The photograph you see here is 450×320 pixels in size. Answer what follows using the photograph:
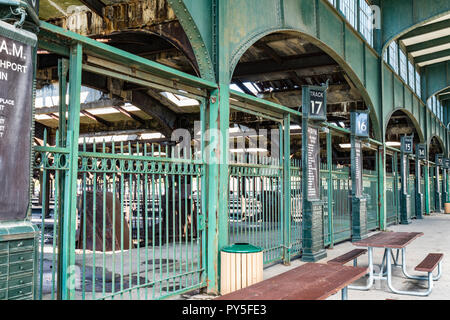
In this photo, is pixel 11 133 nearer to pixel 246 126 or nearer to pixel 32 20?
pixel 32 20

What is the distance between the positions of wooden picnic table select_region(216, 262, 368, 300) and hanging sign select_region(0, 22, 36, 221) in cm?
203

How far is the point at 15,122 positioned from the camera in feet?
11.5

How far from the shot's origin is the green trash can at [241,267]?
20.0ft

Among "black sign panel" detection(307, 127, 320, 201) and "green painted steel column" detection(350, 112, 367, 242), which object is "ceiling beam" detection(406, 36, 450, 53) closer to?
"green painted steel column" detection(350, 112, 367, 242)

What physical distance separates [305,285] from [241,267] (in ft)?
5.99

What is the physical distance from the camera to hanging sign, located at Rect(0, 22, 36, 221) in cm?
343

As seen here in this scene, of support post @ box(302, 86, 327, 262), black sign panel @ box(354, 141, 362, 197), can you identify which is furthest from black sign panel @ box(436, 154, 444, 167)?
support post @ box(302, 86, 327, 262)

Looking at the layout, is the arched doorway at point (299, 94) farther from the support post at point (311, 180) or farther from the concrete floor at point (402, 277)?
the concrete floor at point (402, 277)

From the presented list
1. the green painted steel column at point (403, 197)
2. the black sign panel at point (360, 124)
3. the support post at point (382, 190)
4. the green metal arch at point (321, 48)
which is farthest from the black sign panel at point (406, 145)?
the black sign panel at point (360, 124)

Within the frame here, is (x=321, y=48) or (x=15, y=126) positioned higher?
(x=321, y=48)

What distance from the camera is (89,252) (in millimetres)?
11164

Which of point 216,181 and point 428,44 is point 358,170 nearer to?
point 216,181

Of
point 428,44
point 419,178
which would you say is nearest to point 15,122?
point 428,44
